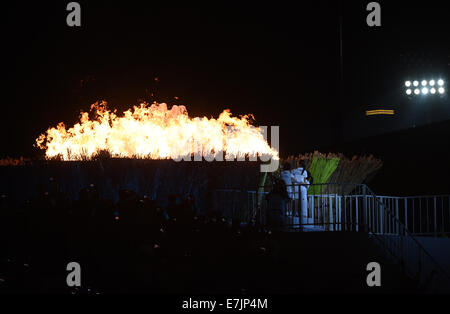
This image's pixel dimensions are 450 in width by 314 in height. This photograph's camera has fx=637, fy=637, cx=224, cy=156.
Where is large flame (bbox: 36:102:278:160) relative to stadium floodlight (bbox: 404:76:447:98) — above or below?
below

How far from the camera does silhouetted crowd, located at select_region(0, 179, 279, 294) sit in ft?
32.4

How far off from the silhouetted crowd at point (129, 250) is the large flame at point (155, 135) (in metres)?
5.77

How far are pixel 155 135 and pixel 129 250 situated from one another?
8.74 metres

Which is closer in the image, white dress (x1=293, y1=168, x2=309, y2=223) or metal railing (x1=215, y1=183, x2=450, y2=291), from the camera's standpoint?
metal railing (x1=215, y1=183, x2=450, y2=291)

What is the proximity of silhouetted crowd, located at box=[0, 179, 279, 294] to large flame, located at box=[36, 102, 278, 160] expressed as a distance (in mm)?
5769

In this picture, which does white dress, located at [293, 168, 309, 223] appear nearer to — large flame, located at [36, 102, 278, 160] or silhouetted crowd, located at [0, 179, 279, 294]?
large flame, located at [36, 102, 278, 160]

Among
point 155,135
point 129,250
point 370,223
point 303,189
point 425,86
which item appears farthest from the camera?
point 425,86

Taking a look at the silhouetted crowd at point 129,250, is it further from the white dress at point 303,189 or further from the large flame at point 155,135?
the large flame at point 155,135

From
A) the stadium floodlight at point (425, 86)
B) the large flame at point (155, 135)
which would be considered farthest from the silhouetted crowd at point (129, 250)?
the stadium floodlight at point (425, 86)

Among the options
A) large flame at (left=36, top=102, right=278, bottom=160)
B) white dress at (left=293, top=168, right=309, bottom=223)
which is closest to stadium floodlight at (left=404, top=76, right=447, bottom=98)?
large flame at (left=36, top=102, right=278, bottom=160)

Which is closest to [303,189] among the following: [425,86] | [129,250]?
[129,250]

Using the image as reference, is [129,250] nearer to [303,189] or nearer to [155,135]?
[303,189]

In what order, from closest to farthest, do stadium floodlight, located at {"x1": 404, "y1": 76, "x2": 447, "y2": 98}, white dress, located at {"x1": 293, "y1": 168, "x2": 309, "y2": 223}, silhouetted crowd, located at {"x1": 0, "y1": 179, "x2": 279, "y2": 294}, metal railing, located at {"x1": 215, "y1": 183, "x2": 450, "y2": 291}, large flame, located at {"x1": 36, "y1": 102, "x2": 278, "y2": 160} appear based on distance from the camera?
silhouetted crowd, located at {"x1": 0, "y1": 179, "x2": 279, "y2": 294} < metal railing, located at {"x1": 215, "y1": 183, "x2": 450, "y2": 291} < white dress, located at {"x1": 293, "y1": 168, "x2": 309, "y2": 223} < large flame, located at {"x1": 36, "y1": 102, "x2": 278, "y2": 160} < stadium floodlight, located at {"x1": 404, "y1": 76, "x2": 447, "y2": 98}

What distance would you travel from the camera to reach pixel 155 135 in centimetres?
1836
